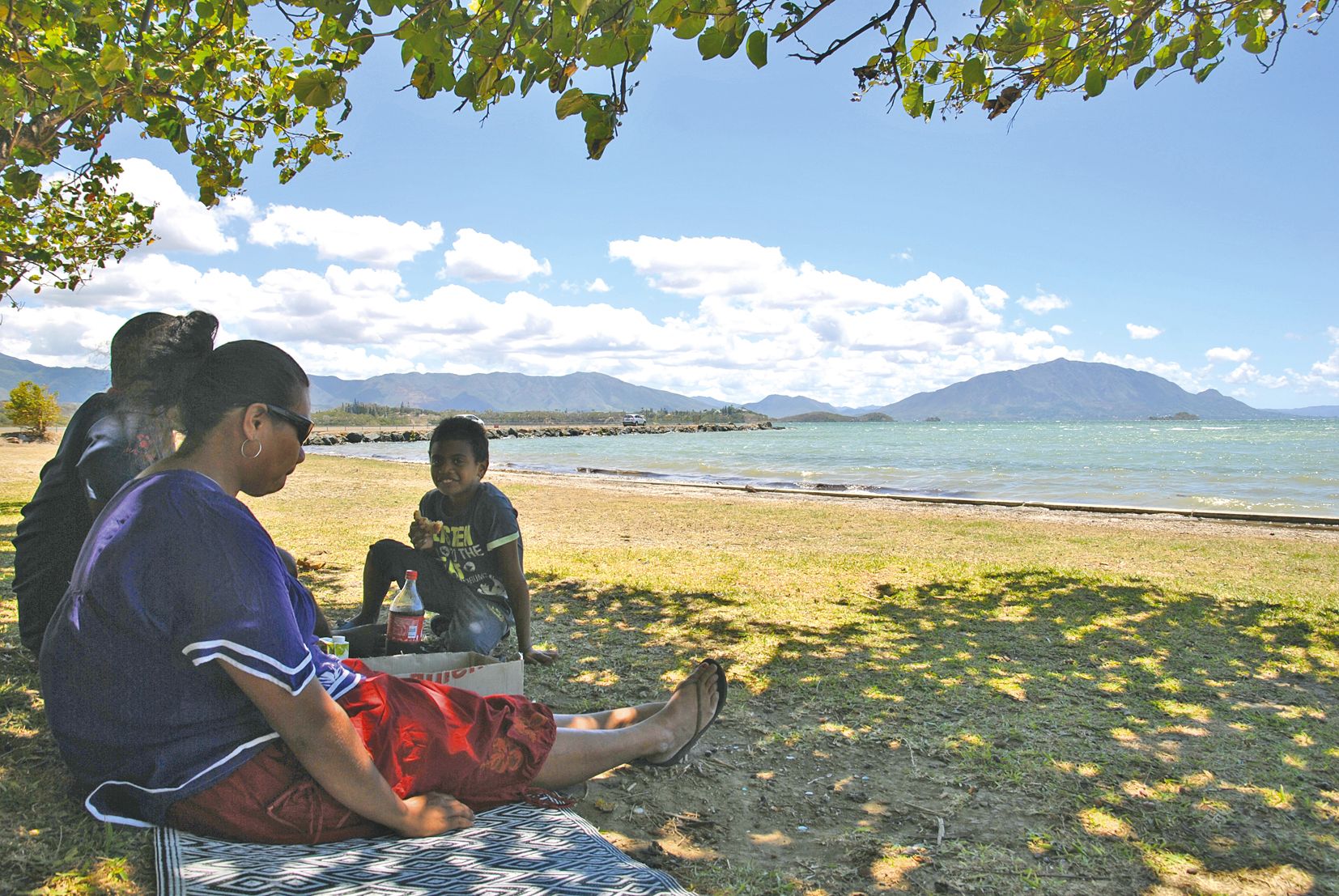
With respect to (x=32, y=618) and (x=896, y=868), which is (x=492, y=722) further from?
(x=32, y=618)

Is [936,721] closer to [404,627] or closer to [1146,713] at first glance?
[1146,713]

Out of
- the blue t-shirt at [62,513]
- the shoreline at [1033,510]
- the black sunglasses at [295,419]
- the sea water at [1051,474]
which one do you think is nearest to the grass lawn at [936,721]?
the blue t-shirt at [62,513]

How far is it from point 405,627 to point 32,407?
44600 mm

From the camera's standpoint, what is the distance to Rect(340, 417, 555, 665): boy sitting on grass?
4.54 m

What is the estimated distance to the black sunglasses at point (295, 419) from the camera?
7.53ft

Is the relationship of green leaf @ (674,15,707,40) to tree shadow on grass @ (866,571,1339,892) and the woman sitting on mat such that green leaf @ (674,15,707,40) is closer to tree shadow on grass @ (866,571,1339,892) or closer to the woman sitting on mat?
the woman sitting on mat

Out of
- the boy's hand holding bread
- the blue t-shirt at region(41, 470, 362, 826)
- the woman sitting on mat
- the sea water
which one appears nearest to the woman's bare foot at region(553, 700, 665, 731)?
the woman sitting on mat

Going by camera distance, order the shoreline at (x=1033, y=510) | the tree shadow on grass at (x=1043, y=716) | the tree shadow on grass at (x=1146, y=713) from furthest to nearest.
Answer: the shoreline at (x=1033, y=510), the tree shadow on grass at (x=1146, y=713), the tree shadow on grass at (x=1043, y=716)

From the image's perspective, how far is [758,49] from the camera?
145 inches

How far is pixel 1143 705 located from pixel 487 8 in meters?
4.81

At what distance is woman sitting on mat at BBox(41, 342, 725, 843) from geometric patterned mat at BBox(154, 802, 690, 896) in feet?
0.20

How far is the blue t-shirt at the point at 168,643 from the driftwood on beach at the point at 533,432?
3560cm

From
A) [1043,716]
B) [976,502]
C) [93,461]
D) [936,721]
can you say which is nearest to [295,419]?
[93,461]

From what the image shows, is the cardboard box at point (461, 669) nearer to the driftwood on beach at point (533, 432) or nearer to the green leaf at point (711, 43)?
the green leaf at point (711, 43)
